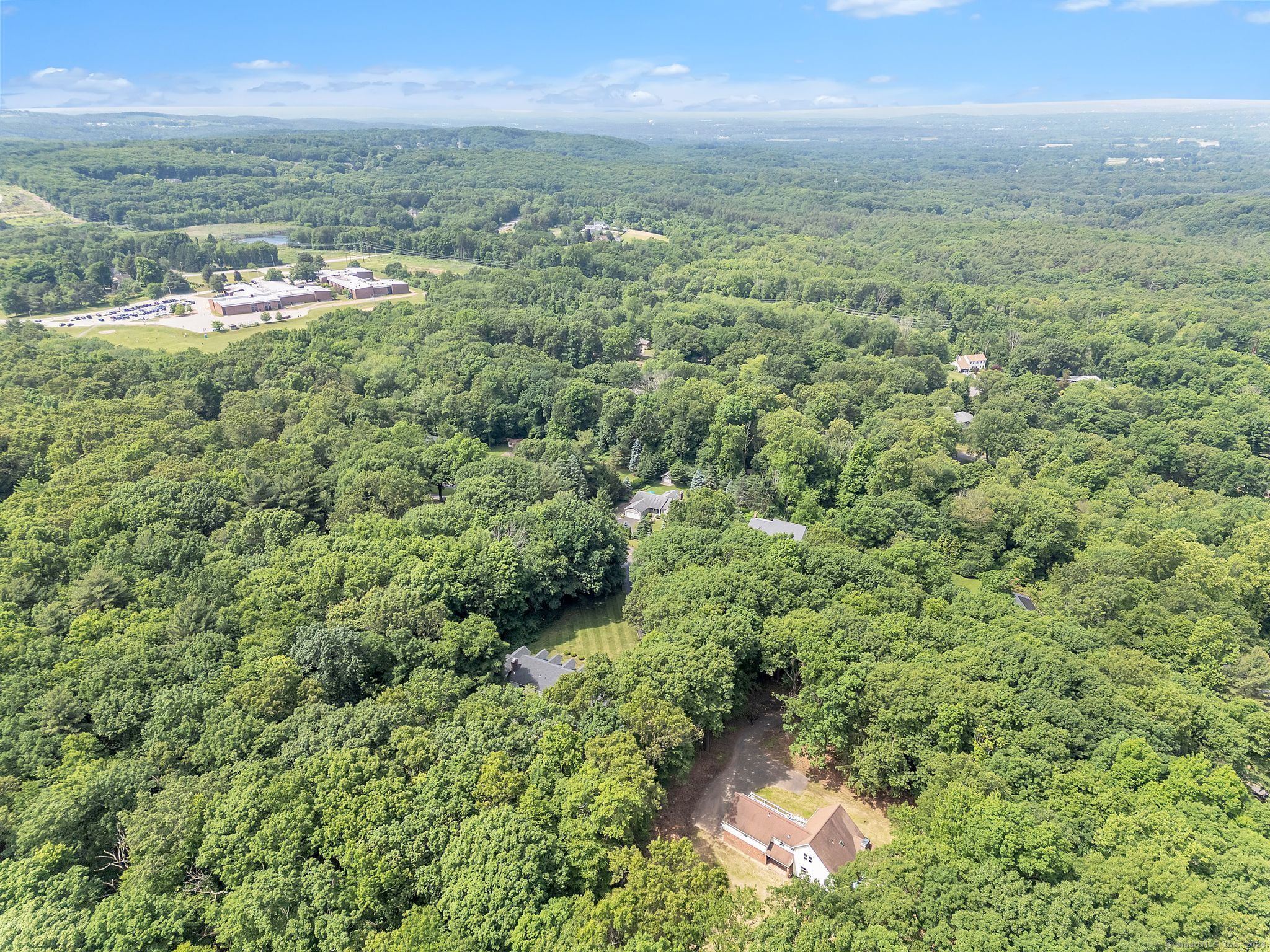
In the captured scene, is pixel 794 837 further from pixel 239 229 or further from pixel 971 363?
pixel 239 229

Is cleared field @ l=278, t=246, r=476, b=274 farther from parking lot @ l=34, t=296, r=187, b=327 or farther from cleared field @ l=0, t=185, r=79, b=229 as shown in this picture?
cleared field @ l=0, t=185, r=79, b=229

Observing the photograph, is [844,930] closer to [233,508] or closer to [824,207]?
[233,508]

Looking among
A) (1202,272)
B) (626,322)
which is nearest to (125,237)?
(626,322)

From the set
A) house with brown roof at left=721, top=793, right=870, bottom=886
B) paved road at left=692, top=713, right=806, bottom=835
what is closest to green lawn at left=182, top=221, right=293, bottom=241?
paved road at left=692, top=713, right=806, bottom=835

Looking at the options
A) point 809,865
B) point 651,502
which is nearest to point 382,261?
point 651,502

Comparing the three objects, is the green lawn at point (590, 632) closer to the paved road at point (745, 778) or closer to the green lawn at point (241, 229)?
the paved road at point (745, 778)

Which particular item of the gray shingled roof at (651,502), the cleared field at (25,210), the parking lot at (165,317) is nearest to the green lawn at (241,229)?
the cleared field at (25,210)
